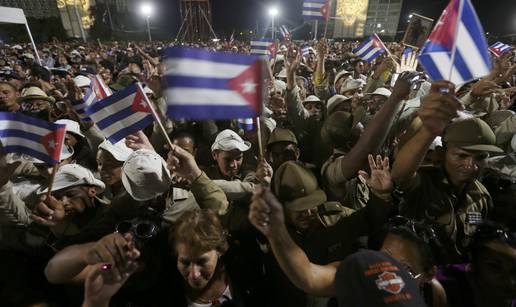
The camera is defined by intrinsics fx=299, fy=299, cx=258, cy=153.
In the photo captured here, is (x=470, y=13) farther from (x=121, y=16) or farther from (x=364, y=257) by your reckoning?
(x=121, y=16)

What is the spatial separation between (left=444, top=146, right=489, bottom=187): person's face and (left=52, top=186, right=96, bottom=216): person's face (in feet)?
9.90

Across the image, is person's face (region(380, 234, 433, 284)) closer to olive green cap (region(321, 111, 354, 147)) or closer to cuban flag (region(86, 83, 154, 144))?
olive green cap (region(321, 111, 354, 147))

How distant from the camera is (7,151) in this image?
2549mm

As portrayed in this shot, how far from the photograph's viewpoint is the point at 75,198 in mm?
2383

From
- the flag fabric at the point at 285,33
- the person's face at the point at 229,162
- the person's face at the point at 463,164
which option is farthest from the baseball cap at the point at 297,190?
the flag fabric at the point at 285,33

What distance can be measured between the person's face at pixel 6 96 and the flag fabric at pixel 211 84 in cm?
522

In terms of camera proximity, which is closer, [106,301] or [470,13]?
[106,301]

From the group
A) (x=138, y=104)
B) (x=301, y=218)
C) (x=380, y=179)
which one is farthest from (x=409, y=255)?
(x=138, y=104)

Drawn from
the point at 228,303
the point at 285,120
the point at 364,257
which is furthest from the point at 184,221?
the point at 285,120

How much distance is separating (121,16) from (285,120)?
5808 cm

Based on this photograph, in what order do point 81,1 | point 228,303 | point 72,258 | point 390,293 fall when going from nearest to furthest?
1. point 390,293
2. point 72,258
3. point 228,303
4. point 81,1

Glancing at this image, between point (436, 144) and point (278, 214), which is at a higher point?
point (278, 214)

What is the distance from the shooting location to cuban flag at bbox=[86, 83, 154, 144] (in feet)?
8.88

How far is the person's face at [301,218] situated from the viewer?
2.18m
